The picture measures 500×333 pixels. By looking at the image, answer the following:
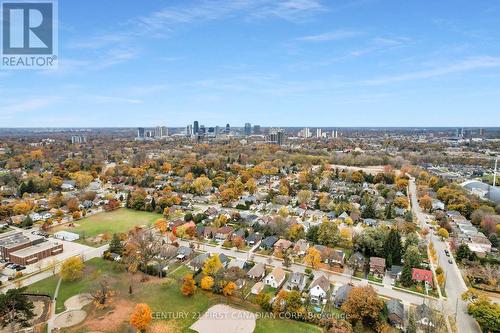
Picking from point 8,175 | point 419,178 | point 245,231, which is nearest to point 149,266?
point 245,231

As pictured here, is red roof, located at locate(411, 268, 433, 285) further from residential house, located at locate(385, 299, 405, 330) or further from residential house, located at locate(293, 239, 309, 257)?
residential house, located at locate(293, 239, 309, 257)

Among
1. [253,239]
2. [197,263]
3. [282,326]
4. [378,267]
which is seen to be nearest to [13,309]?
[197,263]

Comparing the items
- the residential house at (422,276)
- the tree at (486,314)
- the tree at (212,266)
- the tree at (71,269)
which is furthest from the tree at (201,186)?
the tree at (486,314)

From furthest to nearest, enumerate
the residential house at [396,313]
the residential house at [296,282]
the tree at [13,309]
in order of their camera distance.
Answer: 1. the residential house at [296,282]
2. the residential house at [396,313]
3. the tree at [13,309]

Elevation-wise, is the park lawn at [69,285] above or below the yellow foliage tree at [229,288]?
below

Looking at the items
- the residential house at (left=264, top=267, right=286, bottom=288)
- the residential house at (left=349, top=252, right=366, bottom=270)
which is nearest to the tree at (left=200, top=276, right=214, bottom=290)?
the residential house at (left=264, top=267, right=286, bottom=288)

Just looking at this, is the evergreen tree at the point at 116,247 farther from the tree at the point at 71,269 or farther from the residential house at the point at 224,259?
the residential house at the point at 224,259
